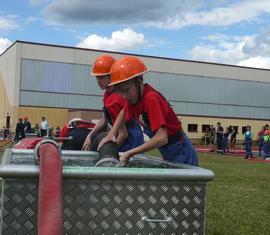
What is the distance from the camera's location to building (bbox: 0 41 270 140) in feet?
202

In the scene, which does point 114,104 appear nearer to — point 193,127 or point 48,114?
point 48,114

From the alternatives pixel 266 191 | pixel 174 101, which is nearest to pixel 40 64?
pixel 174 101

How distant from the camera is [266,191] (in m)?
10.6

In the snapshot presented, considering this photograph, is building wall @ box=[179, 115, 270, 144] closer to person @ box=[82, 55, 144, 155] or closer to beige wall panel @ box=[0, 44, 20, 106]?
beige wall panel @ box=[0, 44, 20, 106]

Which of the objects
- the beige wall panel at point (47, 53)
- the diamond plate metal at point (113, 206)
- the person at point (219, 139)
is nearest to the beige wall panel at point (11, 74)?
the beige wall panel at point (47, 53)

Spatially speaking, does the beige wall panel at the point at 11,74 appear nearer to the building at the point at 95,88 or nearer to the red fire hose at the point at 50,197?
the building at the point at 95,88

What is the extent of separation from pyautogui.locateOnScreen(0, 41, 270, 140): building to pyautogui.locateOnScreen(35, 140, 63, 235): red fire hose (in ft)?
172

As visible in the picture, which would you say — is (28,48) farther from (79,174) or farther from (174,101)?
(79,174)

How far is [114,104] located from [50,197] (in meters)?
2.80

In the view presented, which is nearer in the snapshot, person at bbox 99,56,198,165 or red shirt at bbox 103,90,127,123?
person at bbox 99,56,198,165

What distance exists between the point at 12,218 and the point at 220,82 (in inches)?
2735

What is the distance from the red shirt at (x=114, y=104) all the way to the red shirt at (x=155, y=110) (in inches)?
36.1

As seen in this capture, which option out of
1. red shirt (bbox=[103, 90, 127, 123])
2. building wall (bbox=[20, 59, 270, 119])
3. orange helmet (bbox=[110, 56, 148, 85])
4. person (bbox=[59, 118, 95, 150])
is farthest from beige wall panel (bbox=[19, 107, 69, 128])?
orange helmet (bbox=[110, 56, 148, 85])

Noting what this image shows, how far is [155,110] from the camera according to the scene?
385cm
